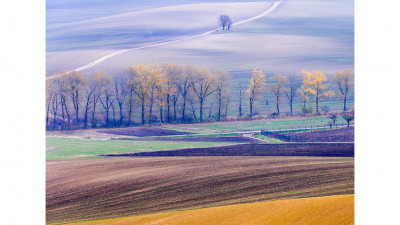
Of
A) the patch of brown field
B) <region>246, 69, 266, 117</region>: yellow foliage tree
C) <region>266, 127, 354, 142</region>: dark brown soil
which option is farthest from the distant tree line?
the patch of brown field

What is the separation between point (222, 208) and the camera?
453 centimetres

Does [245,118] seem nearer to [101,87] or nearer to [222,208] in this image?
[222,208]

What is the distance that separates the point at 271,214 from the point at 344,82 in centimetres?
162

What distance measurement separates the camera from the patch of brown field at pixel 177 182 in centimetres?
462

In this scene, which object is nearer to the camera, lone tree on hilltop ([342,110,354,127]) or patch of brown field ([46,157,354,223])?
patch of brown field ([46,157,354,223])

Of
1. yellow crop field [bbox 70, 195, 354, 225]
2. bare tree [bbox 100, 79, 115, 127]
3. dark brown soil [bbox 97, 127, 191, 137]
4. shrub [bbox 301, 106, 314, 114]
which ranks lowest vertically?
yellow crop field [bbox 70, 195, 354, 225]

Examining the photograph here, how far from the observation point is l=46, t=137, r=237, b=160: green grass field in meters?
4.93

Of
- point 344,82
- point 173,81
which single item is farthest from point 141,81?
point 344,82

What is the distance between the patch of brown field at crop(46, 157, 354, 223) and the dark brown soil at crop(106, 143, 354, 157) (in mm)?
61

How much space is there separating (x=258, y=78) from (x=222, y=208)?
4.77 feet

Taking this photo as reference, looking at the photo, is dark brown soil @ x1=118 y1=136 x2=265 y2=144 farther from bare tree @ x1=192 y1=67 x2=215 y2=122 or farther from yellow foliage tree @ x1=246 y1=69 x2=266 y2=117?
yellow foliage tree @ x1=246 y1=69 x2=266 y2=117

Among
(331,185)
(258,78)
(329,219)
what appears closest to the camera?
(329,219)

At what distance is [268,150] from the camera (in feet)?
16.2
